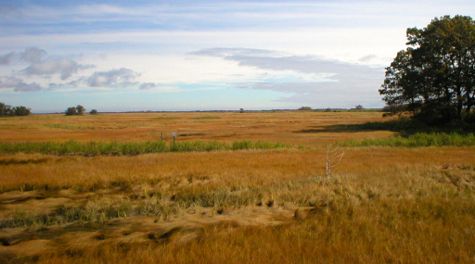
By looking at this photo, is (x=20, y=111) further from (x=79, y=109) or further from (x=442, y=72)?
(x=442, y=72)

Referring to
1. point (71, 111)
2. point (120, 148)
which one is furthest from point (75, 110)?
point (120, 148)

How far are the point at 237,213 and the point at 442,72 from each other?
37.5 m

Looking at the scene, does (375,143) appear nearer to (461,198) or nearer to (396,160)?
(396,160)

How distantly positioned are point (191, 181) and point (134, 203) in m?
4.09

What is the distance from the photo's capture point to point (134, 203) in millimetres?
14023

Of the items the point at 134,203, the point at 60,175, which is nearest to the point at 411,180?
the point at 134,203

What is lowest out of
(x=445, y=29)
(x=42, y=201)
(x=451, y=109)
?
(x=42, y=201)

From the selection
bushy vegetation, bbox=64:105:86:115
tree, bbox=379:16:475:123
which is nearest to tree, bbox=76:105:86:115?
bushy vegetation, bbox=64:105:86:115

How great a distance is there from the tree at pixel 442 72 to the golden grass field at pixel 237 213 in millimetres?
24469

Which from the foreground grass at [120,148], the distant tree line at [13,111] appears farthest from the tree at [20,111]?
the foreground grass at [120,148]

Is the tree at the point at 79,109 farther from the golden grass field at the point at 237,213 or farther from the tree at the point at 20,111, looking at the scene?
the golden grass field at the point at 237,213

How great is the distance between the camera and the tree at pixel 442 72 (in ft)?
140

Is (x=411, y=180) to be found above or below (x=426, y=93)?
below

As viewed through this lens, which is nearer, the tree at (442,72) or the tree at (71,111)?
the tree at (442,72)
